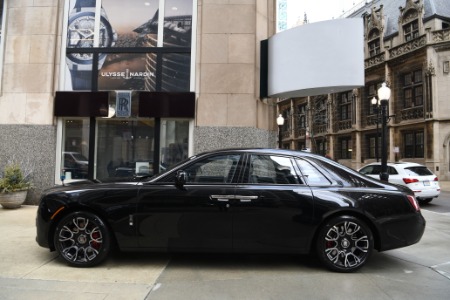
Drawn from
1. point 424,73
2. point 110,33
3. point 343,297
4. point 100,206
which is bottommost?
point 343,297

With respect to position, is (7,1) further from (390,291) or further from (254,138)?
(390,291)

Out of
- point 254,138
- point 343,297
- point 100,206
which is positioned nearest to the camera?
point 343,297

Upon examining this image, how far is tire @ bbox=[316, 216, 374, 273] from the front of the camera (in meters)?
4.61

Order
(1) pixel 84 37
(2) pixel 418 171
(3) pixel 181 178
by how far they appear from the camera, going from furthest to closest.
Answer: (2) pixel 418 171 < (1) pixel 84 37 < (3) pixel 181 178

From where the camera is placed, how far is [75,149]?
1006cm

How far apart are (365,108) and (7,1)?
35961mm

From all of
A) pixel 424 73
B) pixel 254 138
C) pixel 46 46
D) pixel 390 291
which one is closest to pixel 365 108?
pixel 424 73

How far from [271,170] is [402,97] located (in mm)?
34696

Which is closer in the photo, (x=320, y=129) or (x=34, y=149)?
(x=34, y=149)

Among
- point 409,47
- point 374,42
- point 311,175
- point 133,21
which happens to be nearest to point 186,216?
point 311,175

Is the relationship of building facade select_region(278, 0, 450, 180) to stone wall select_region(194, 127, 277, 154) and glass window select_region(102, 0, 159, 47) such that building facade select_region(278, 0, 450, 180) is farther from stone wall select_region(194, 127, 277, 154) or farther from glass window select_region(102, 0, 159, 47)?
glass window select_region(102, 0, 159, 47)

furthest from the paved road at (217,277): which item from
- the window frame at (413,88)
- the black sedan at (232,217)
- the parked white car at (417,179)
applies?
the window frame at (413,88)

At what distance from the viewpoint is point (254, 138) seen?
9.73m

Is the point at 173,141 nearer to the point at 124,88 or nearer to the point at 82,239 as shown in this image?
the point at 124,88
